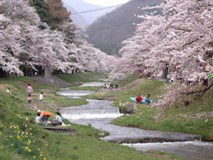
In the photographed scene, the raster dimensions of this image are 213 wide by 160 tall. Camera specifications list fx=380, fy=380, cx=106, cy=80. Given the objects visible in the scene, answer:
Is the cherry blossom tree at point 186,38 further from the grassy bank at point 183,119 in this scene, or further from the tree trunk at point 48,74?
the tree trunk at point 48,74

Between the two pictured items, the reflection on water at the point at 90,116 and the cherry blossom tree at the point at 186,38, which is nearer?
the cherry blossom tree at the point at 186,38

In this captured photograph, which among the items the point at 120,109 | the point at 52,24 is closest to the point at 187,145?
the point at 120,109

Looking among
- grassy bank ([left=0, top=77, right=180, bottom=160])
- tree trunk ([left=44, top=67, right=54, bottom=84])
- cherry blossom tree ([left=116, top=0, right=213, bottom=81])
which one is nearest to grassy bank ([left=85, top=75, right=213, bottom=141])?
cherry blossom tree ([left=116, top=0, right=213, bottom=81])

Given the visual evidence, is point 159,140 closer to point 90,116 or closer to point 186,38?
point 186,38

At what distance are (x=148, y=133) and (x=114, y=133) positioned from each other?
2.33m

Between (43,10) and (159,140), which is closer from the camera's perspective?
(159,140)

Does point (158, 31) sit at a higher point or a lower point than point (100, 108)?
higher

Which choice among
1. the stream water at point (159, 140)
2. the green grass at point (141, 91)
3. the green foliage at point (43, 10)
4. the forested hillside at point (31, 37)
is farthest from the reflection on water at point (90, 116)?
→ the green foliage at point (43, 10)

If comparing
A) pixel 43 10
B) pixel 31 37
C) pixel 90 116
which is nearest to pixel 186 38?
pixel 90 116

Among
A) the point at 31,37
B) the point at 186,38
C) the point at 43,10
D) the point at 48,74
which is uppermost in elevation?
the point at 43,10

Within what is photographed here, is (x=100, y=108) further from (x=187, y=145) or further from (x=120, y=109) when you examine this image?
Answer: (x=187, y=145)

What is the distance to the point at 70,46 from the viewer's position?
78750mm

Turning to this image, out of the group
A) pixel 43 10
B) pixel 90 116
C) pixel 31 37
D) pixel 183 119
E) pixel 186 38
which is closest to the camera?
pixel 186 38

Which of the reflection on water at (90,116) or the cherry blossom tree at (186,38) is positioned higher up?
the cherry blossom tree at (186,38)
